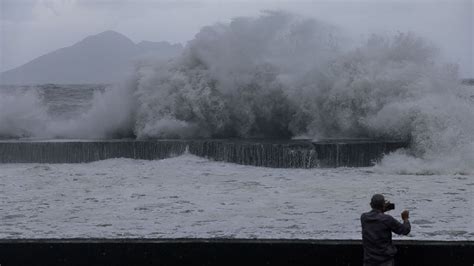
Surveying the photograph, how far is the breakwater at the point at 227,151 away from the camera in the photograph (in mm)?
11570

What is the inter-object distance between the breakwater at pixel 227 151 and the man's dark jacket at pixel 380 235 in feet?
24.6

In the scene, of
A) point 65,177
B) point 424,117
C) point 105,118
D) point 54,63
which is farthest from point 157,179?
point 54,63

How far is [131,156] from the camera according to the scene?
42.5ft

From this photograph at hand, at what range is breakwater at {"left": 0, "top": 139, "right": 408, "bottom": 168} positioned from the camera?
11.6m

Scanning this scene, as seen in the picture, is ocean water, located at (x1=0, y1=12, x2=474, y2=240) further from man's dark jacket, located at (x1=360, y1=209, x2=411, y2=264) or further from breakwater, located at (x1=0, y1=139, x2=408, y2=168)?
man's dark jacket, located at (x1=360, y1=209, x2=411, y2=264)

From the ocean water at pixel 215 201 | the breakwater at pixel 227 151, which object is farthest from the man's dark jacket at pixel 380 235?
the breakwater at pixel 227 151

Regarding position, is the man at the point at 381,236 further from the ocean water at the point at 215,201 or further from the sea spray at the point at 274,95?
the sea spray at the point at 274,95

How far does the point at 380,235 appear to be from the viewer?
4016 mm

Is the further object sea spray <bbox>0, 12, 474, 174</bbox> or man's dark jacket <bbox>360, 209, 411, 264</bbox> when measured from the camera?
sea spray <bbox>0, 12, 474, 174</bbox>

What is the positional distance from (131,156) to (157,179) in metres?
2.72

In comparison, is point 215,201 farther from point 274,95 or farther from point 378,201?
point 274,95

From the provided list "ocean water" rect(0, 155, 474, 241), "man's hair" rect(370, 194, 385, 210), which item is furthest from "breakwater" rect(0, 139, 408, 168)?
"man's hair" rect(370, 194, 385, 210)
